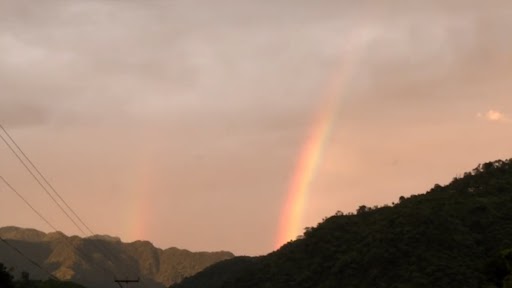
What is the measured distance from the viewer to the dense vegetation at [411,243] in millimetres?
95812

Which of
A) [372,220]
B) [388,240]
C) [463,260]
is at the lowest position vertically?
[463,260]

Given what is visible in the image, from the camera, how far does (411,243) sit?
10400 centimetres

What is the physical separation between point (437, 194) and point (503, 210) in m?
20.9

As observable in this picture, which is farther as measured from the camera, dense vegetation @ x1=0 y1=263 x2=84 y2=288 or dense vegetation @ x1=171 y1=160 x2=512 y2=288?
dense vegetation @ x1=171 y1=160 x2=512 y2=288

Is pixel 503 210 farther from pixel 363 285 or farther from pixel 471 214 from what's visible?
pixel 363 285

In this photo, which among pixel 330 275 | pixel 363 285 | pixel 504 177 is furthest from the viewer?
pixel 504 177

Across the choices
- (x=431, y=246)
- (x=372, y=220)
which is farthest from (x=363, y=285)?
(x=372, y=220)

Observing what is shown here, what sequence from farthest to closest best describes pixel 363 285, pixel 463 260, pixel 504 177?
pixel 504 177, pixel 363 285, pixel 463 260

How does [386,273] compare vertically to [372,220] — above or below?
below

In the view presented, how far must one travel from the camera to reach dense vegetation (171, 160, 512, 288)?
3772 inches

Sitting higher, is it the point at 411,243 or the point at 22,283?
the point at 22,283

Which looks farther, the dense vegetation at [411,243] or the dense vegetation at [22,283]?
the dense vegetation at [411,243]

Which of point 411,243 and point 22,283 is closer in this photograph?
point 411,243

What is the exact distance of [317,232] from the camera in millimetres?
127500
